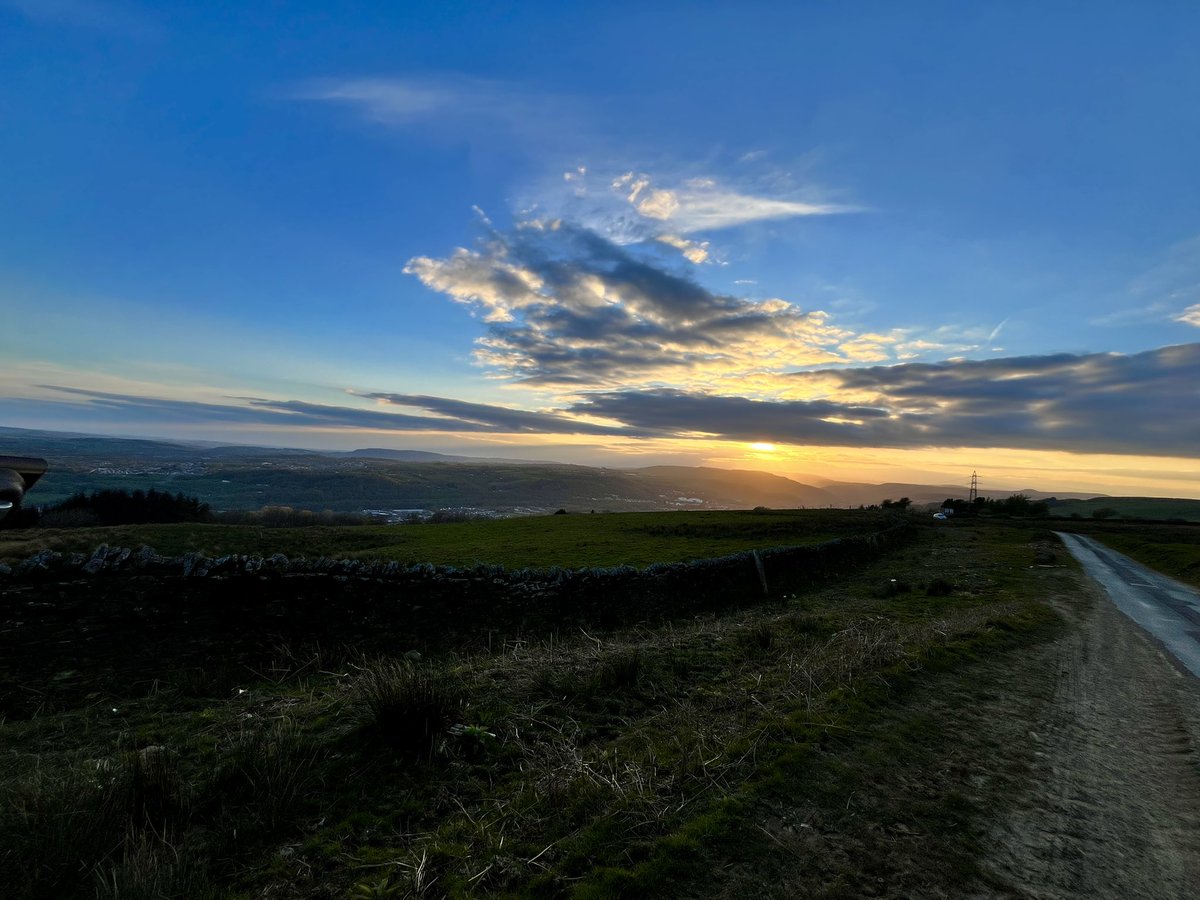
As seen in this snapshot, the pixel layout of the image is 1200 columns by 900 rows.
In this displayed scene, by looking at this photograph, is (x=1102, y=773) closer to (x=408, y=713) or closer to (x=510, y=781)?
(x=510, y=781)

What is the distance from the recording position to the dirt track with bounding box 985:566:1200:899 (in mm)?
3887

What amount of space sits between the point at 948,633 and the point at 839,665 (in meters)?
4.40

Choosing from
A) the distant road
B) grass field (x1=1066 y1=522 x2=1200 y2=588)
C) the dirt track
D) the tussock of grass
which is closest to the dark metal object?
the tussock of grass

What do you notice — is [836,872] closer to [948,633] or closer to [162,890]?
[162,890]

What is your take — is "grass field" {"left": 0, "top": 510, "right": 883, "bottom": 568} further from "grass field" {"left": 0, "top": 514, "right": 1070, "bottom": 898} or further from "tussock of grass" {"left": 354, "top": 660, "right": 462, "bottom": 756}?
"tussock of grass" {"left": 354, "top": 660, "right": 462, "bottom": 756}

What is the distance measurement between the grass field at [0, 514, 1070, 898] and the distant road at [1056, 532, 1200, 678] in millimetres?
7513

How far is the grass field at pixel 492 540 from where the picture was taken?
2761 centimetres

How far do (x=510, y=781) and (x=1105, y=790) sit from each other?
5570mm

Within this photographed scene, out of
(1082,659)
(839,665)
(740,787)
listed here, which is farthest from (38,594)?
(1082,659)

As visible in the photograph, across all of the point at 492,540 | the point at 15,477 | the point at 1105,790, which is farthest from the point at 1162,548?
the point at 15,477

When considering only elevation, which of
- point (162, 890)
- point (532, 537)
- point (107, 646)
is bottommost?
point (532, 537)

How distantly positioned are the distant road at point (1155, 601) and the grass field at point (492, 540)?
13.7m

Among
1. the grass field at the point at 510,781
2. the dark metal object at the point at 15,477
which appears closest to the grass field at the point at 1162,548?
the grass field at the point at 510,781

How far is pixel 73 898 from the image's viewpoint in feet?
10.8
